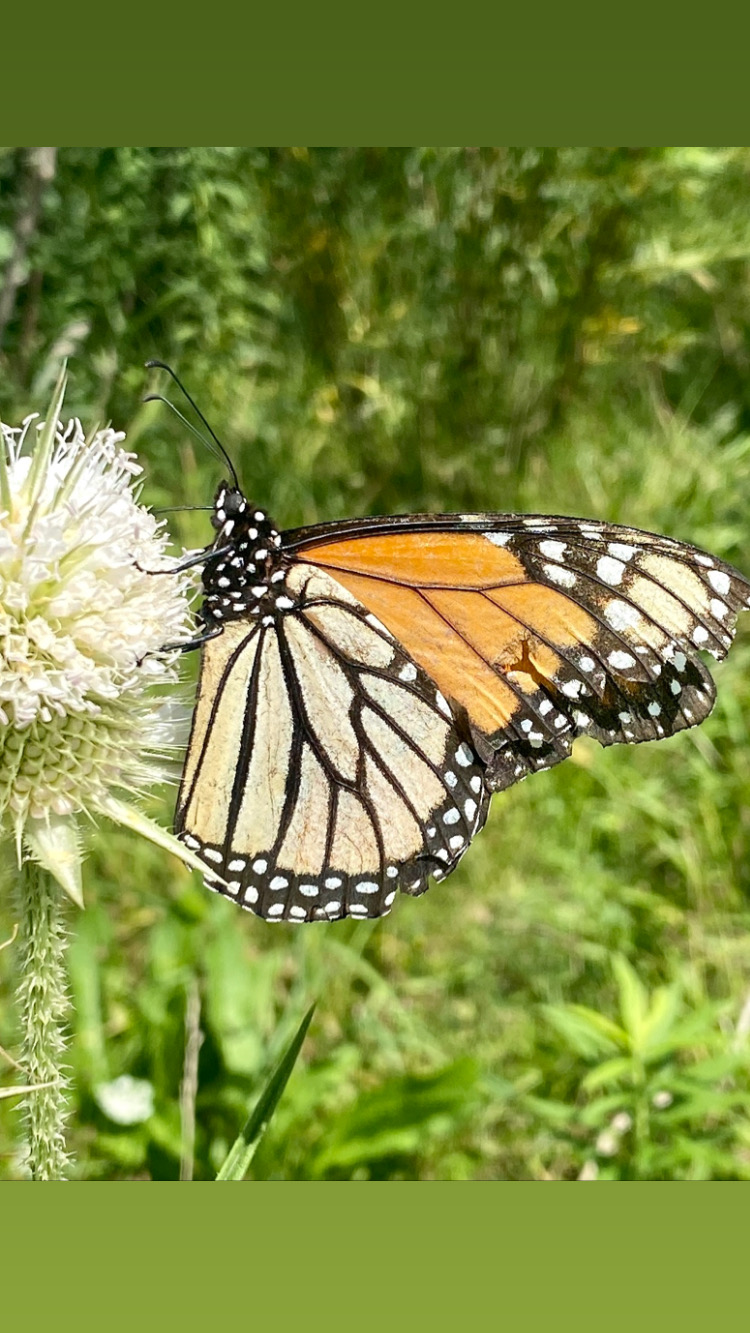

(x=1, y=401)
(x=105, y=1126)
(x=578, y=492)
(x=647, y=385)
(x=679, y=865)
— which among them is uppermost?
(x=647, y=385)

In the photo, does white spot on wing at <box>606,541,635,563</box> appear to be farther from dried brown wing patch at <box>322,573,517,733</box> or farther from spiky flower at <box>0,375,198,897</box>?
spiky flower at <box>0,375,198,897</box>

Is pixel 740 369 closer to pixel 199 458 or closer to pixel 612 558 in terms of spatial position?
pixel 199 458

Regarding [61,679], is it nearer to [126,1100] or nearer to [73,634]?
[73,634]

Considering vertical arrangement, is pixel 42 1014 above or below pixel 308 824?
below

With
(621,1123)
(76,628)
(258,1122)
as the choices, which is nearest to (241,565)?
(76,628)

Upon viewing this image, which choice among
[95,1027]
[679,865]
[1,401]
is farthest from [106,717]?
[679,865]

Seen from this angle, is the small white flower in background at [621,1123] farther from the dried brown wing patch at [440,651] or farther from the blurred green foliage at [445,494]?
the dried brown wing patch at [440,651]

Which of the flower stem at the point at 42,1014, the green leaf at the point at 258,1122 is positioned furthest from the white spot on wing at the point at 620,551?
the flower stem at the point at 42,1014
